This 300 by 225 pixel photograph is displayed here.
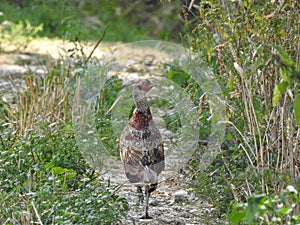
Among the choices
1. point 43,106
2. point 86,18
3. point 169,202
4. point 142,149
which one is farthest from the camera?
point 86,18

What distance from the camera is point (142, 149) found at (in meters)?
3.89

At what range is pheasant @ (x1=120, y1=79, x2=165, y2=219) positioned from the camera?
3.89 meters

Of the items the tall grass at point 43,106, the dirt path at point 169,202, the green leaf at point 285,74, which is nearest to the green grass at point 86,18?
the tall grass at point 43,106

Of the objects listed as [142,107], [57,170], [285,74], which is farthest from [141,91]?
[285,74]

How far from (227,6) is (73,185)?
4.20ft

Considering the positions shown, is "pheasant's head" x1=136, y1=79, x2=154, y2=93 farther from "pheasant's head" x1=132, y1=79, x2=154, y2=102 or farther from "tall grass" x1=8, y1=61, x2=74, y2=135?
"tall grass" x1=8, y1=61, x2=74, y2=135

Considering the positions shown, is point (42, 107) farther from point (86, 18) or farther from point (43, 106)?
point (86, 18)

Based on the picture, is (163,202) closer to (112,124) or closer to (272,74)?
(112,124)

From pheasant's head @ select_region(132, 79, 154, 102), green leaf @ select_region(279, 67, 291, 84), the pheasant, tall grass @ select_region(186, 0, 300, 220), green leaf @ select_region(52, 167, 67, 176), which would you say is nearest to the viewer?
green leaf @ select_region(279, 67, 291, 84)

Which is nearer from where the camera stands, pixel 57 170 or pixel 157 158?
pixel 57 170

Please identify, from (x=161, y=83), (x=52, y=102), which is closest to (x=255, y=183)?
(x=161, y=83)

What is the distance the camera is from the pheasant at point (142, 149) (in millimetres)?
3891

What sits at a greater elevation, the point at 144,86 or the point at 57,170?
the point at 144,86

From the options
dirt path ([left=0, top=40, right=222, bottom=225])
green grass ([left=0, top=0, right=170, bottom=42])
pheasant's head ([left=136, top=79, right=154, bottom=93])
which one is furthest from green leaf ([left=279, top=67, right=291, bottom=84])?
green grass ([left=0, top=0, right=170, bottom=42])
